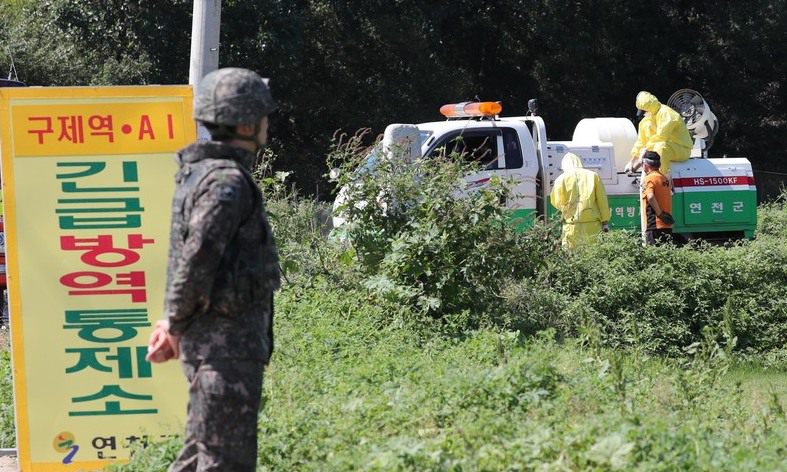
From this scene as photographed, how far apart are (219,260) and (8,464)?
10.3ft

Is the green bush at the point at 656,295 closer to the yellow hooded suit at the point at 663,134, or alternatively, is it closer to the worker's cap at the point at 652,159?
the worker's cap at the point at 652,159

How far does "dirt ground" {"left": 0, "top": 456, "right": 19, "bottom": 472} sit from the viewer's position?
631cm

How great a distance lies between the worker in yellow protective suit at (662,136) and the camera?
14.6 meters

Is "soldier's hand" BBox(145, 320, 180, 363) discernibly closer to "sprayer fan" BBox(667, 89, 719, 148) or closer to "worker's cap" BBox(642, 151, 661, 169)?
"worker's cap" BBox(642, 151, 661, 169)

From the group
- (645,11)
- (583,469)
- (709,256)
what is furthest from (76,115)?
(645,11)

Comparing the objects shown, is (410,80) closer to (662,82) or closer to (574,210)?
(662,82)

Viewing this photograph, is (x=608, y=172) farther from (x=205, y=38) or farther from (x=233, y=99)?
Result: (x=233, y=99)

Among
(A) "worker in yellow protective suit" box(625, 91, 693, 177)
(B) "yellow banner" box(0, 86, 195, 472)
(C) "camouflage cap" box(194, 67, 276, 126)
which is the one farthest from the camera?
(A) "worker in yellow protective suit" box(625, 91, 693, 177)

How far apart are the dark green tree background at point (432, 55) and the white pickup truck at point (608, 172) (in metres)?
12.0

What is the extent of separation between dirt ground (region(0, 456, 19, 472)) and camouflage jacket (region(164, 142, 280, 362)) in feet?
8.65

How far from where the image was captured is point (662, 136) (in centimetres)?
1466

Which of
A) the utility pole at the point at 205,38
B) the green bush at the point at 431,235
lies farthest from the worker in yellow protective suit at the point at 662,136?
the utility pole at the point at 205,38

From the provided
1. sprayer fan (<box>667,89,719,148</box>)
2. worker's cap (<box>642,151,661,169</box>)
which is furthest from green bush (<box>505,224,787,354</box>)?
sprayer fan (<box>667,89,719,148</box>)

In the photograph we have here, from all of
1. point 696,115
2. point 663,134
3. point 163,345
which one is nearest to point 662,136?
point 663,134
